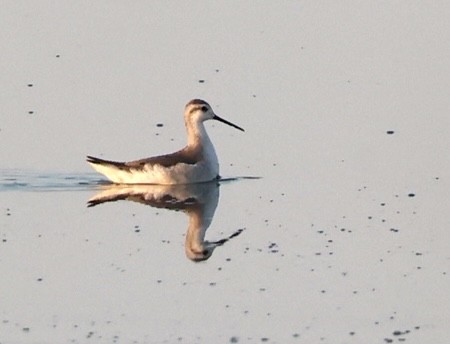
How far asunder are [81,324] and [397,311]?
7.44 feet

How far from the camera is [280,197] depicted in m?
15.9

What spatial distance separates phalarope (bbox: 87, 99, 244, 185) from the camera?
17.0 m

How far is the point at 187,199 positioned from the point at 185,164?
91 cm

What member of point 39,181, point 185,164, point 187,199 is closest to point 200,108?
point 185,164

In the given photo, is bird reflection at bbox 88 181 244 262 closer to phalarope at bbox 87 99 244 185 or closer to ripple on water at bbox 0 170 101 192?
phalarope at bbox 87 99 244 185

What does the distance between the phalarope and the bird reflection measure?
3.7 inches

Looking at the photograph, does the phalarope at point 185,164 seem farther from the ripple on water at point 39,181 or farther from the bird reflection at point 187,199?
the ripple on water at point 39,181

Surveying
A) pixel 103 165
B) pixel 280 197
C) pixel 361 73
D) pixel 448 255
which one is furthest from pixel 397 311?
pixel 361 73

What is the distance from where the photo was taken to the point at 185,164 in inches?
687

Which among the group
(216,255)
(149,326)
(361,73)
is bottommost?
(149,326)

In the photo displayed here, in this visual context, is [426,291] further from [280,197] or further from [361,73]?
[361,73]

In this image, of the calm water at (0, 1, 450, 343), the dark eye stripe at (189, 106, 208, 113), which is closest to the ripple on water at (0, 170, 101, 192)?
the calm water at (0, 1, 450, 343)

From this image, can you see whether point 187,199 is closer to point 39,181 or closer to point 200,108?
point 39,181

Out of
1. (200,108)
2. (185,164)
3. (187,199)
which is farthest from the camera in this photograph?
(200,108)
